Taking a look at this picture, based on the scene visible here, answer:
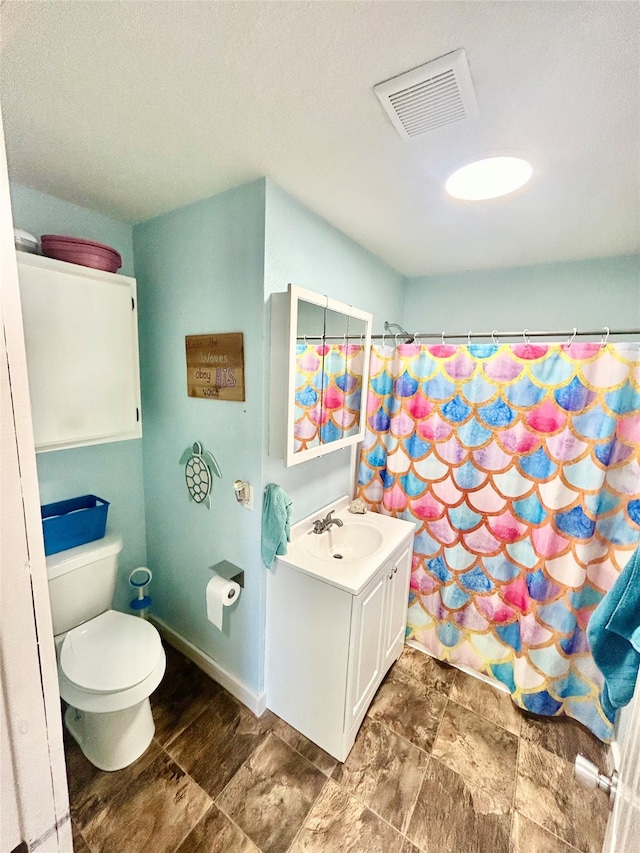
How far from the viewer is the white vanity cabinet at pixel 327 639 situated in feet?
4.50

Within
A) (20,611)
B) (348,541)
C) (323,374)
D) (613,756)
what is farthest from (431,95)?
(613,756)

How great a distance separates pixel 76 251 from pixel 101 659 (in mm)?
1747

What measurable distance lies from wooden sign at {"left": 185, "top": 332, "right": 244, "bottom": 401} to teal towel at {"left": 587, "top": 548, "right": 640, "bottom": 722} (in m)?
1.37

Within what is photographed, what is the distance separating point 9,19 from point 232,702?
2.49 metres

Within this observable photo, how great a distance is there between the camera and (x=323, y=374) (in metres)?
1.67

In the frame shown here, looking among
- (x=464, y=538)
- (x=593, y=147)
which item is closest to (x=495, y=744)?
(x=464, y=538)

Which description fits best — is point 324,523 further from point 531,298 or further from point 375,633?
point 531,298

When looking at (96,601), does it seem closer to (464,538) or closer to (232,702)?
(232,702)

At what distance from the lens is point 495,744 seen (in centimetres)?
151

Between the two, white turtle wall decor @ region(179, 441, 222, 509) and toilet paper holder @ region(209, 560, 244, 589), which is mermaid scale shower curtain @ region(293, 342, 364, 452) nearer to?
white turtle wall decor @ region(179, 441, 222, 509)

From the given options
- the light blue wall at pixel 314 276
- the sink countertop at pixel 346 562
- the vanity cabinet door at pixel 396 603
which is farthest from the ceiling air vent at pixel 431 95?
the vanity cabinet door at pixel 396 603

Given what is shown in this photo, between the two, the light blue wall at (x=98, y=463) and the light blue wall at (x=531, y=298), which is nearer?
the light blue wall at (x=98, y=463)

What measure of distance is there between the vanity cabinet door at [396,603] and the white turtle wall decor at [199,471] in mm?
969

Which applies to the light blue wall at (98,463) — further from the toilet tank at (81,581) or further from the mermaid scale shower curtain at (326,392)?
the mermaid scale shower curtain at (326,392)
